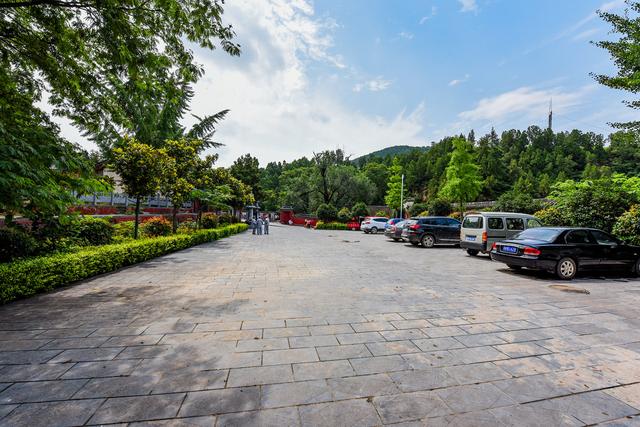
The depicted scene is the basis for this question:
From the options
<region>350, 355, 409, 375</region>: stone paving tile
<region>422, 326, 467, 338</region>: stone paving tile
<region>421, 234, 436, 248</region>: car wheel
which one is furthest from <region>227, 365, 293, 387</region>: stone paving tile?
<region>421, 234, 436, 248</region>: car wheel

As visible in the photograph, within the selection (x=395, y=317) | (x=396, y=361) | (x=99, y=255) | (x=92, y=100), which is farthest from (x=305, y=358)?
(x=92, y=100)

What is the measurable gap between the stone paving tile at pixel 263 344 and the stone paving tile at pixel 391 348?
3.48 ft

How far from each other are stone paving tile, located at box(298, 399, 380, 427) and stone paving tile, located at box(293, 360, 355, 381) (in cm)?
44

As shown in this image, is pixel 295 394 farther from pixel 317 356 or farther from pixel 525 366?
pixel 525 366

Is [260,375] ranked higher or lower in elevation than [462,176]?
lower

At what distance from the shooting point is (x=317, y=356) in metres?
3.32

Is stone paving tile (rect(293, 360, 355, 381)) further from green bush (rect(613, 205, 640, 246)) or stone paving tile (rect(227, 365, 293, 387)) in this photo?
green bush (rect(613, 205, 640, 246))

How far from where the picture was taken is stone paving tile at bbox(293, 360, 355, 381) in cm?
289

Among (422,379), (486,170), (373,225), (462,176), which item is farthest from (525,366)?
(486,170)

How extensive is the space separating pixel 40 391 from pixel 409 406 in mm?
3216

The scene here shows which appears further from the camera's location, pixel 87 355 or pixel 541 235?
pixel 541 235

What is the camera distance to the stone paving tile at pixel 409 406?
2.31 meters

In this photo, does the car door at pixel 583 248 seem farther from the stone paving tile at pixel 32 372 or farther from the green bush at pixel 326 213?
the green bush at pixel 326 213

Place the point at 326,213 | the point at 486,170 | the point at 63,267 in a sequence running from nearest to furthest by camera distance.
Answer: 1. the point at 63,267
2. the point at 326,213
3. the point at 486,170
